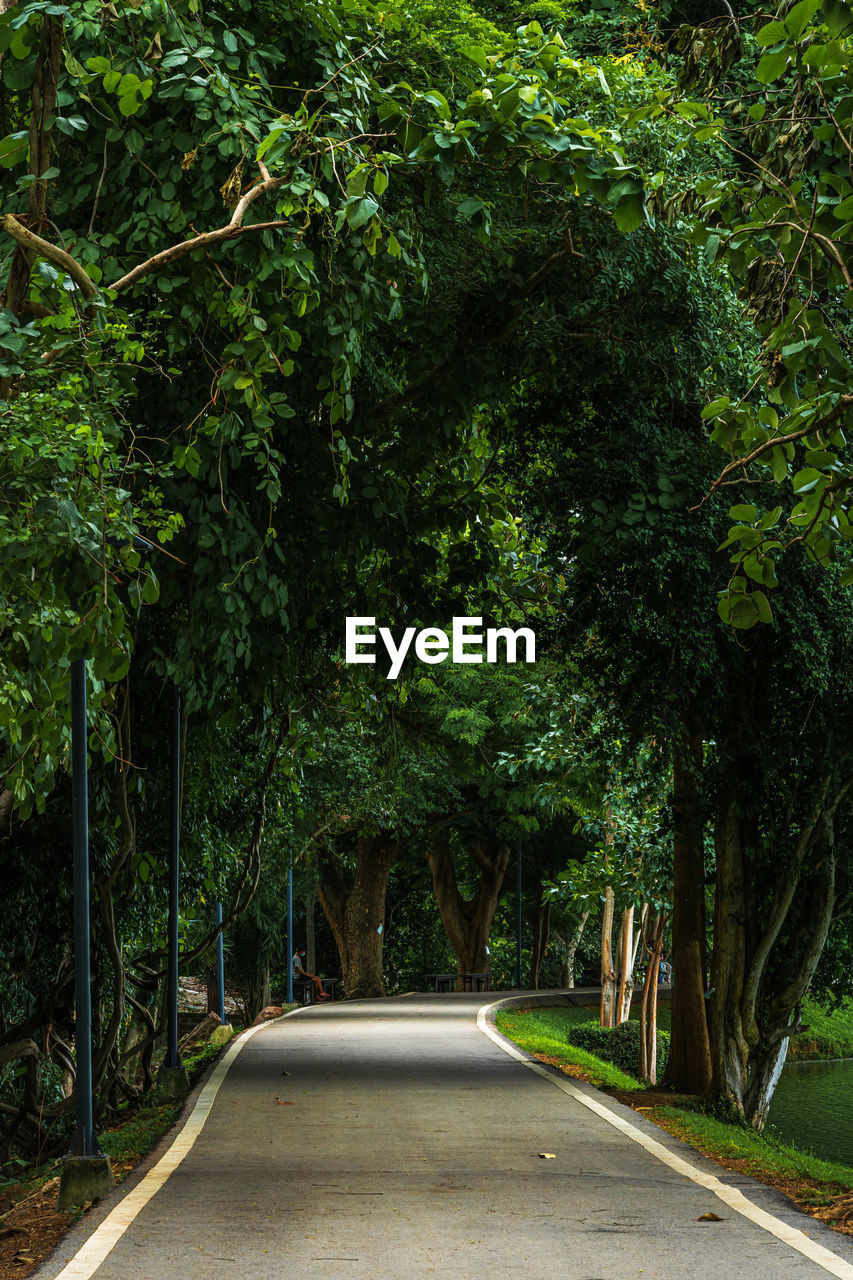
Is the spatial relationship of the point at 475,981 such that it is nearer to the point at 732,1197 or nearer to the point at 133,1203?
the point at 732,1197

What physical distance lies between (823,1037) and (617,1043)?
16.9 m

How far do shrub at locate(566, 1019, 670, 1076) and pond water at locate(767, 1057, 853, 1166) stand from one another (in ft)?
7.53

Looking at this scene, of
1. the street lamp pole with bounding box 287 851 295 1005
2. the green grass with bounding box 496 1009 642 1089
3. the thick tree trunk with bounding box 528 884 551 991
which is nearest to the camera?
the green grass with bounding box 496 1009 642 1089

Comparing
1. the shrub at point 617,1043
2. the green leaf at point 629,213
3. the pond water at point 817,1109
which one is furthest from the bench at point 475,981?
the green leaf at point 629,213

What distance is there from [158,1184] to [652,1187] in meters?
2.88

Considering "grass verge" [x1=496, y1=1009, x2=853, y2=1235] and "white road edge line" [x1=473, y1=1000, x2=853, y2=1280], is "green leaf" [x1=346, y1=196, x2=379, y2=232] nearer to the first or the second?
"white road edge line" [x1=473, y1=1000, x2=853, y2=1280]

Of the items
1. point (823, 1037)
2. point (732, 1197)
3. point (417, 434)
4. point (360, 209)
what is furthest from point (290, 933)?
point (360, 209)

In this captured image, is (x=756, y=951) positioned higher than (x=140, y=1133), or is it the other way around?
(x=756, y=951)

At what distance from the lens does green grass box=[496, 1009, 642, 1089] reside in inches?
638

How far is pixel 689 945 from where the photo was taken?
14.8m

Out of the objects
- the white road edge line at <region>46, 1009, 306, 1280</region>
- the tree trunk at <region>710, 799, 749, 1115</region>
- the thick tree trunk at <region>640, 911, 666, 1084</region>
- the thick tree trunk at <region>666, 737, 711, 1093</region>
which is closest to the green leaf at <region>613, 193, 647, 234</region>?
the white road edge line at <region>46, 1009, 306, 1280</region>

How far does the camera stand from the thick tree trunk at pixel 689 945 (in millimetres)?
14297

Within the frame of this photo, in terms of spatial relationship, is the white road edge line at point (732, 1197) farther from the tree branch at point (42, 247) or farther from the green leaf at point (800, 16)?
the tree branch at point (42, 247)

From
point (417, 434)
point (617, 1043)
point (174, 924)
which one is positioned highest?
point (417, 434)
